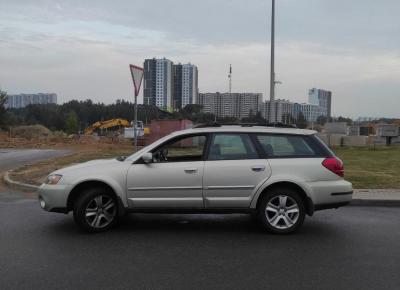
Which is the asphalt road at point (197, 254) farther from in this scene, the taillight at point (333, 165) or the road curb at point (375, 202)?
the road curb at point (375, 202)

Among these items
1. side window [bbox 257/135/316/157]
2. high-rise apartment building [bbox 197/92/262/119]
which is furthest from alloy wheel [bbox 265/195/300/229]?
high-rise apartment building [bbox 197/92/262/119]

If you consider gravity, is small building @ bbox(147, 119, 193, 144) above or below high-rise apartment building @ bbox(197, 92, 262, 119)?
below

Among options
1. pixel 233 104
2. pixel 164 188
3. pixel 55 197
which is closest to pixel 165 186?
pixel 164 188

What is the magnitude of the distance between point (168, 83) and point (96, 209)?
1445 inches

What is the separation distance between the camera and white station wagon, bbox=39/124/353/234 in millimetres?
7094

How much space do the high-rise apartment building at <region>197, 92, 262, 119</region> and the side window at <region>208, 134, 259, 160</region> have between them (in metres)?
41.4

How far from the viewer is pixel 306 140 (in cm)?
747

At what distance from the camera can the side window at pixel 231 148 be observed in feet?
23.9

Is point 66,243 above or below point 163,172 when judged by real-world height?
below

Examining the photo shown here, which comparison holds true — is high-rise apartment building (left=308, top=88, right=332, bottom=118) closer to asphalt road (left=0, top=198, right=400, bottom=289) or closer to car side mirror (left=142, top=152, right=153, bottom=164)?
asphalt road (left=0, top=198, right=400, bottom=289)

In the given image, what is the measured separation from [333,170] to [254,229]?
1.49 meters

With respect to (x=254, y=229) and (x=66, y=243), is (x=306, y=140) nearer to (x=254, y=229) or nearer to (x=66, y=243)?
(x=254, y=229)

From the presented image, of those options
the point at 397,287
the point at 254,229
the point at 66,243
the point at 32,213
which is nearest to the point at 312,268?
the point at 397,287

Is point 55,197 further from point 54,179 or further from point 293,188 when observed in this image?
point 293,188
